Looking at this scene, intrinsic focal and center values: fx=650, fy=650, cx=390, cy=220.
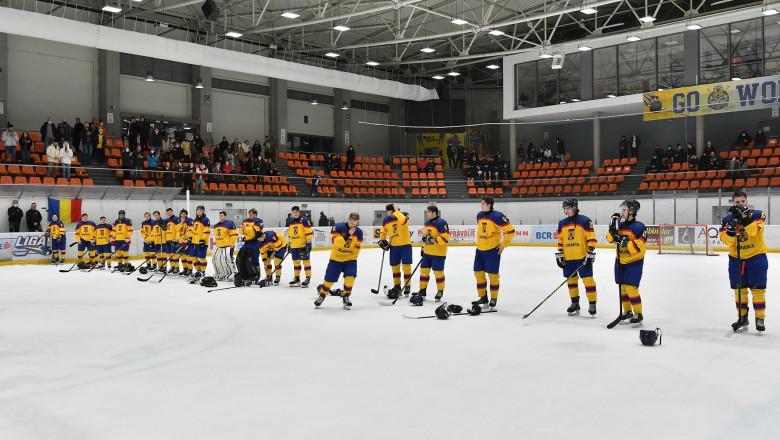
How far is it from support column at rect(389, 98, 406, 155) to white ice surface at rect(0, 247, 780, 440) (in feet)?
85.9

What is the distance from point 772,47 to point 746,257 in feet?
66.1

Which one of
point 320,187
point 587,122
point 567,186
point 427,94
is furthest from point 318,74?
point 587,122

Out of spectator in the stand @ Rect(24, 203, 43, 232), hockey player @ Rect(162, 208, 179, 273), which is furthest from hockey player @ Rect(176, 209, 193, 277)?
spectator in the stand @ Rect(24, 203, 43, 232)

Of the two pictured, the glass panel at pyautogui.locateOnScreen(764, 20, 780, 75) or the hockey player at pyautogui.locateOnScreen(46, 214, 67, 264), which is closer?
the hockey player at pyautogui.locateOnScreen(46, 214, 67, 264)

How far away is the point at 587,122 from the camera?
3212cm

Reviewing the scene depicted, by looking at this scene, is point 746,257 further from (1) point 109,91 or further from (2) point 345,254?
(1) point 109,91

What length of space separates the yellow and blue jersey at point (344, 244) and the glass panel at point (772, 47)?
20791 millimetres

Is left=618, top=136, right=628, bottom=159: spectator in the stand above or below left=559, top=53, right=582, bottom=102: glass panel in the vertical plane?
below

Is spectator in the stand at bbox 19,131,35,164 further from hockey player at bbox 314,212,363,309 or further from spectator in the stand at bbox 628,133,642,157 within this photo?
spectator in the stand at bbox 628,133,642,157

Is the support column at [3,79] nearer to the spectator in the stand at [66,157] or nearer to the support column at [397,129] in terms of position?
the spectator in the stand at [66,157]

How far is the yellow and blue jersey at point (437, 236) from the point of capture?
31.6 feet

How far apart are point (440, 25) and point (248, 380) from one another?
25.2 m

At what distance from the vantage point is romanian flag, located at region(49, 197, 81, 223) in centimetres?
1992

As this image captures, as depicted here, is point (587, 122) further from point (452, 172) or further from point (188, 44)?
point (188, 44)
